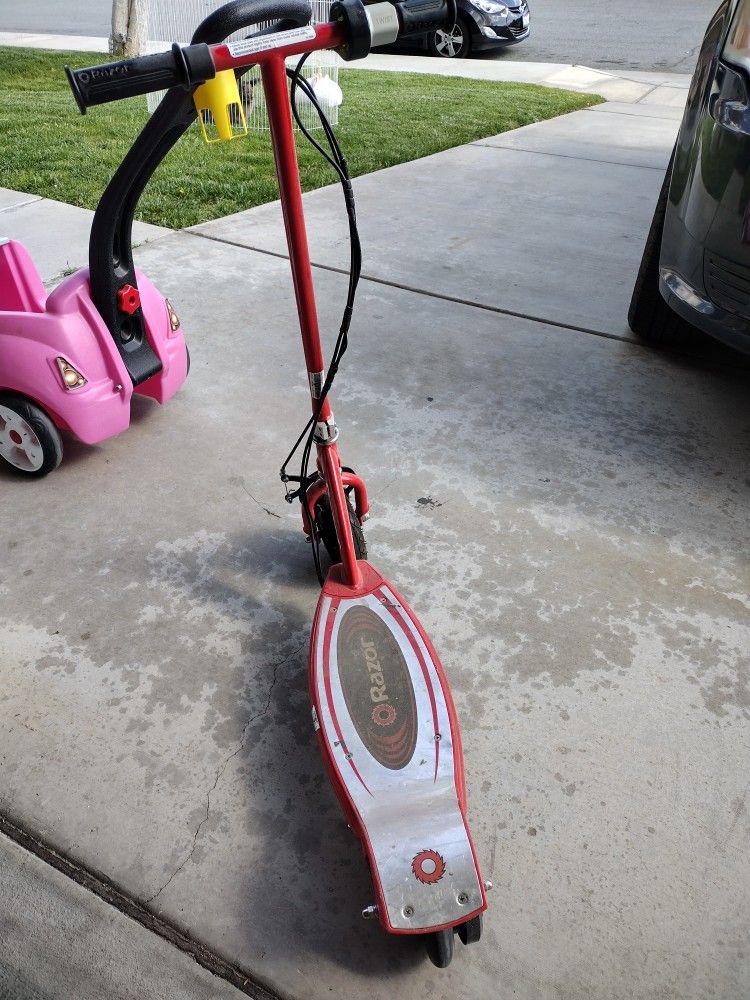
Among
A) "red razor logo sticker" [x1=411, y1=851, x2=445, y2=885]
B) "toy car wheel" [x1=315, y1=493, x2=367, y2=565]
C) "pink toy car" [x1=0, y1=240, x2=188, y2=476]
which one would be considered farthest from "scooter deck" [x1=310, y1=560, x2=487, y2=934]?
"pink toy car" [x1=0, y1=240, x2=188, y2=476]

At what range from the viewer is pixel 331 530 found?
204 cm

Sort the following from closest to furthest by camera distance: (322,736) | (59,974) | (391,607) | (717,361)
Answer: (59,974)
(322,736)
(391,607)
(717,361)

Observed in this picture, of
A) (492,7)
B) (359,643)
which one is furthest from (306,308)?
(492,7)

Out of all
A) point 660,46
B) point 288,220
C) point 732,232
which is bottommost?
point 660,46

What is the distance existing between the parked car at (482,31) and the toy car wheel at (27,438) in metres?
9.88

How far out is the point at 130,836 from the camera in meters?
1.49

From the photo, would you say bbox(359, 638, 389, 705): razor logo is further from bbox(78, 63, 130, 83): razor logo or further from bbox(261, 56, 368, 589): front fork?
bbox(78, 63, 130, 83): razor logo

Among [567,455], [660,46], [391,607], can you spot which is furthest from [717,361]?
[660,46]

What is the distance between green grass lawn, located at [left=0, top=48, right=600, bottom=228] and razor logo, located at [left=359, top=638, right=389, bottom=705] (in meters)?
3.30

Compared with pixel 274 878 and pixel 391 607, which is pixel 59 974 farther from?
pixel 391 607

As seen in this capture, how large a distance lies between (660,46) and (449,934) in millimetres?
13083

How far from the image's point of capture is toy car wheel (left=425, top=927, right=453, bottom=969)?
130 cm

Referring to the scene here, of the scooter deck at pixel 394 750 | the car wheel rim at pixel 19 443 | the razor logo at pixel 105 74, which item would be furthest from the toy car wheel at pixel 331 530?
the razor logo at pixel 105 74

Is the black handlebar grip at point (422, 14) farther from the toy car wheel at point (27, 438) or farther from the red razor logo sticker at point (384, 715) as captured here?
the toy car wheel at point (27, 438)
